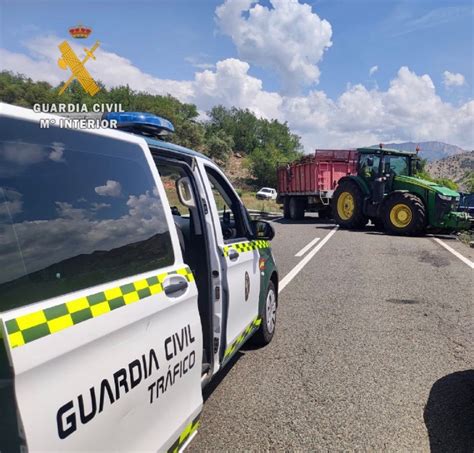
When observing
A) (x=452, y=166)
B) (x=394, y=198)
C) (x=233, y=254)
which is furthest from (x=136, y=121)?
(x=452, y=166)

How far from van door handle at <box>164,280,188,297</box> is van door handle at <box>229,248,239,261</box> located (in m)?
0.90

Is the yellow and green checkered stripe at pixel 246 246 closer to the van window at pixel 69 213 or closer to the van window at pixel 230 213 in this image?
the van window at pixel 230 213

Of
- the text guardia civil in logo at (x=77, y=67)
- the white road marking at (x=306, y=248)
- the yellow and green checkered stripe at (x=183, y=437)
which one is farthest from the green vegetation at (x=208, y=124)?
the yellow and green checkered stripe at (x=183, y=437)

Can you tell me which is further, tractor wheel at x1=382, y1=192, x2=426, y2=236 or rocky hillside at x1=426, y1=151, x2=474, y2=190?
rocky hillside at x1=426, y1=151, x2=474, y2=190

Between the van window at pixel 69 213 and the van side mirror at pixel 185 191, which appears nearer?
the van window at pixel 69 213

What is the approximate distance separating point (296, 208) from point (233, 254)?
17682 mm

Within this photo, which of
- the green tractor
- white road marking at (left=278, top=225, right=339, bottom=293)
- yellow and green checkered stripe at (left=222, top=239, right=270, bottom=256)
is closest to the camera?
yellow and green checkered stripe at (left=222, top=239, right=270, bottom=256)

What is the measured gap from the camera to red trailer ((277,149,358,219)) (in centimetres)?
1881

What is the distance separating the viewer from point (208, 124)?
298ft

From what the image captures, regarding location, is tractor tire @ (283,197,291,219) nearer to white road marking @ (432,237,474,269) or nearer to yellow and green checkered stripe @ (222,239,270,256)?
white road marking @ (432,237,474,269)

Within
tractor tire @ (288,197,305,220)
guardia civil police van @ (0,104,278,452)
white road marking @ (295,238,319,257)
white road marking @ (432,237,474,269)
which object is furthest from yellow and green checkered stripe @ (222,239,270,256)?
tractor tire @ (288,197,305,220)

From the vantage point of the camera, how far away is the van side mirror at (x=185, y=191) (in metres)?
3.16

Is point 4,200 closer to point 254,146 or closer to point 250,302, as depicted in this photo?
point 250,302

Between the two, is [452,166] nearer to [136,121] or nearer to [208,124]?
[208,124]
